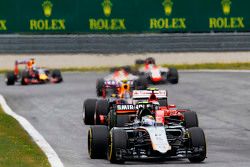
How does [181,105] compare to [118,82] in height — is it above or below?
below

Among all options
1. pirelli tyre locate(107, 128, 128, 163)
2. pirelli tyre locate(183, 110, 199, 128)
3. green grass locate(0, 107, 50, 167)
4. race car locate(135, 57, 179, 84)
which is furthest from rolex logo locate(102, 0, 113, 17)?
pirelli tyre locate(107, 128, 128, 163)

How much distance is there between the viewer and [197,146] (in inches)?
614

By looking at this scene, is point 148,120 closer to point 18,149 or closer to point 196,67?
point 18,149

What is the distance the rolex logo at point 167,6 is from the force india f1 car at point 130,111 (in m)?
25.9

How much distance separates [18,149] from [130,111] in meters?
2.84

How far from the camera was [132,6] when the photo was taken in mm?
48344

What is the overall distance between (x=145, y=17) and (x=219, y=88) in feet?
49.4

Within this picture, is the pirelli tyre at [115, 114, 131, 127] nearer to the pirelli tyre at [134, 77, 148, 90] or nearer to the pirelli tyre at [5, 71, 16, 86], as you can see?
the pirelli tyre at [134, 77, 148, 90]

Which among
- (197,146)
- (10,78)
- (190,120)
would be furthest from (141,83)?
(197,146)

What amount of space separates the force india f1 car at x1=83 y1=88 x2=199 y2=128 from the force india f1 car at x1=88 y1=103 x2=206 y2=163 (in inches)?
70.9

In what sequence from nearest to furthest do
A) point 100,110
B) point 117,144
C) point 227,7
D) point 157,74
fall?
point 117,144 < point 100,110 < point 157,74 < point 227,7

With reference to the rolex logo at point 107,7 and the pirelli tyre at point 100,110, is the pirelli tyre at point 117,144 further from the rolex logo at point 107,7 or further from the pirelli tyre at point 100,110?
the rolex logo at point 107,7

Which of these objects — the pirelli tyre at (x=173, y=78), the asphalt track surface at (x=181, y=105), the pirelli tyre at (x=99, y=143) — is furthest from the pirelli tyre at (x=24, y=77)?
the pirelli tyre at (x=99, y=143)

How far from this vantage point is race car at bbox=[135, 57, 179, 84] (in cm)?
3672
